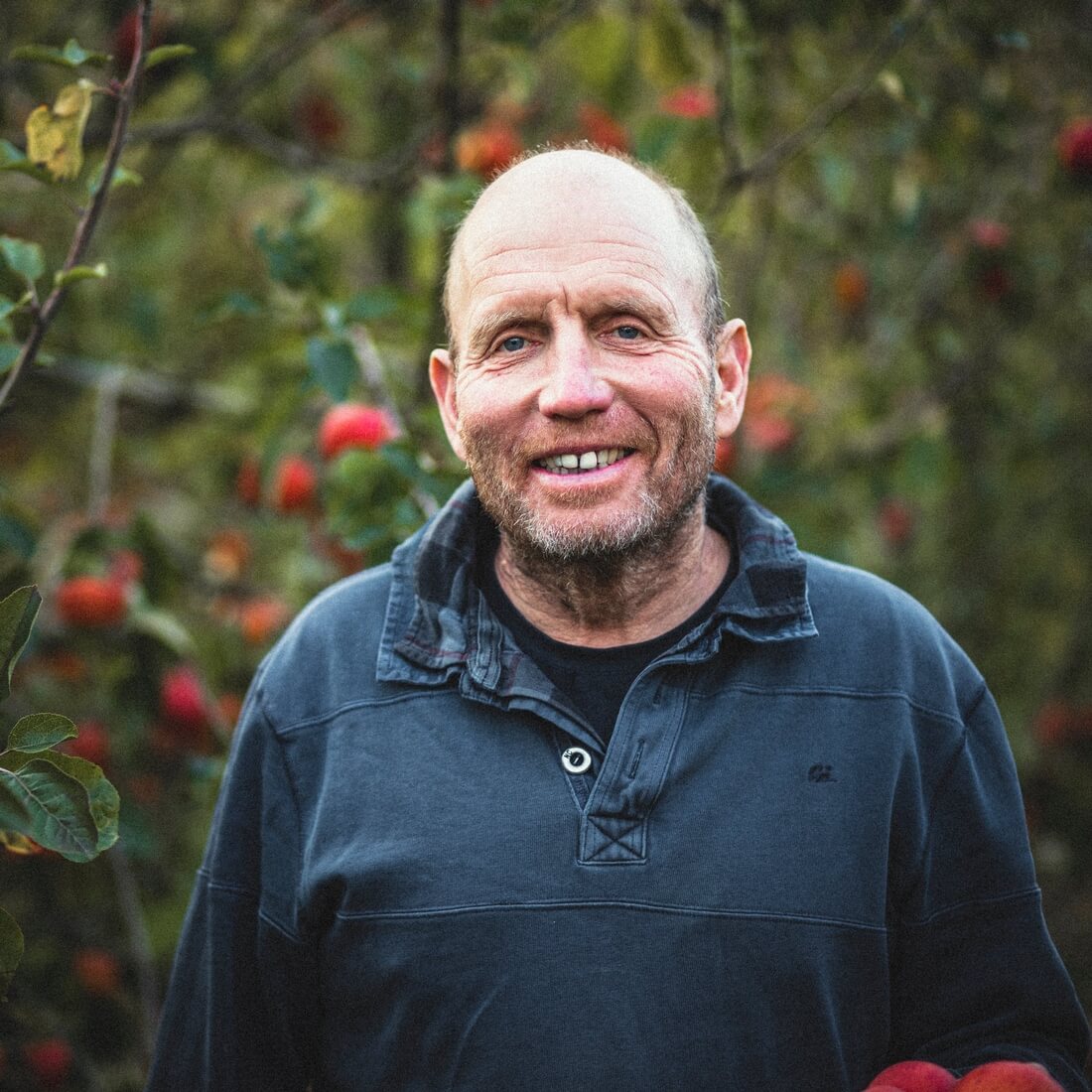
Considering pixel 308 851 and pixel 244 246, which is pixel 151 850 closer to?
pixel 308 851

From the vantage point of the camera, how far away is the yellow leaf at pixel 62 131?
60.4 inches

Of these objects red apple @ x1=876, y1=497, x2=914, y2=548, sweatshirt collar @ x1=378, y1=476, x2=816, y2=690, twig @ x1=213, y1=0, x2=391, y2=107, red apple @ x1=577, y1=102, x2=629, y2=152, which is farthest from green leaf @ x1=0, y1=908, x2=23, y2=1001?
red apple @ x1=876, y1=497, x2=914, y2=548

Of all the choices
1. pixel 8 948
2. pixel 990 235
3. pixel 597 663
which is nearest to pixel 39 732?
pixel 8 948

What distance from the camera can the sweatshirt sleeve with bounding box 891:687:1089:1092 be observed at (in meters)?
1.47

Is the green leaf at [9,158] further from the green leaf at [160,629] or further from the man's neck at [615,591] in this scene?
the green leaf at [160,629]

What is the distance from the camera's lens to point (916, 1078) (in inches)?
52.9

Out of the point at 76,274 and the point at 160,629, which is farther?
the point at 160,629

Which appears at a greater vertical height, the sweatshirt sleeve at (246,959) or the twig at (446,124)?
the twig at (446,124)

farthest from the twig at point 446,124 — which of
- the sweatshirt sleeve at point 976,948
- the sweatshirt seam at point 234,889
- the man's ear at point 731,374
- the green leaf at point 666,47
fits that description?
the sweatshirt sleeve at point 976,948

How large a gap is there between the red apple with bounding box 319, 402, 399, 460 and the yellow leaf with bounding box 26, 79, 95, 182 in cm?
89

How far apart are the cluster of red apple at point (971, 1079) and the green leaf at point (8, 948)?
0.93 metres

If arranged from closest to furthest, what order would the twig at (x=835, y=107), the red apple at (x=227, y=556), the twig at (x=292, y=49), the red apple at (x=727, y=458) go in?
the twig at (x=835, y=107) < the twig at (x=292, y=49) < the red apple at (x=727, y=458) < the red apple at (x=227, y=556)

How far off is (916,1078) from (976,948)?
215mm

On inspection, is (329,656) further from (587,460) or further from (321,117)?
(321,117)
